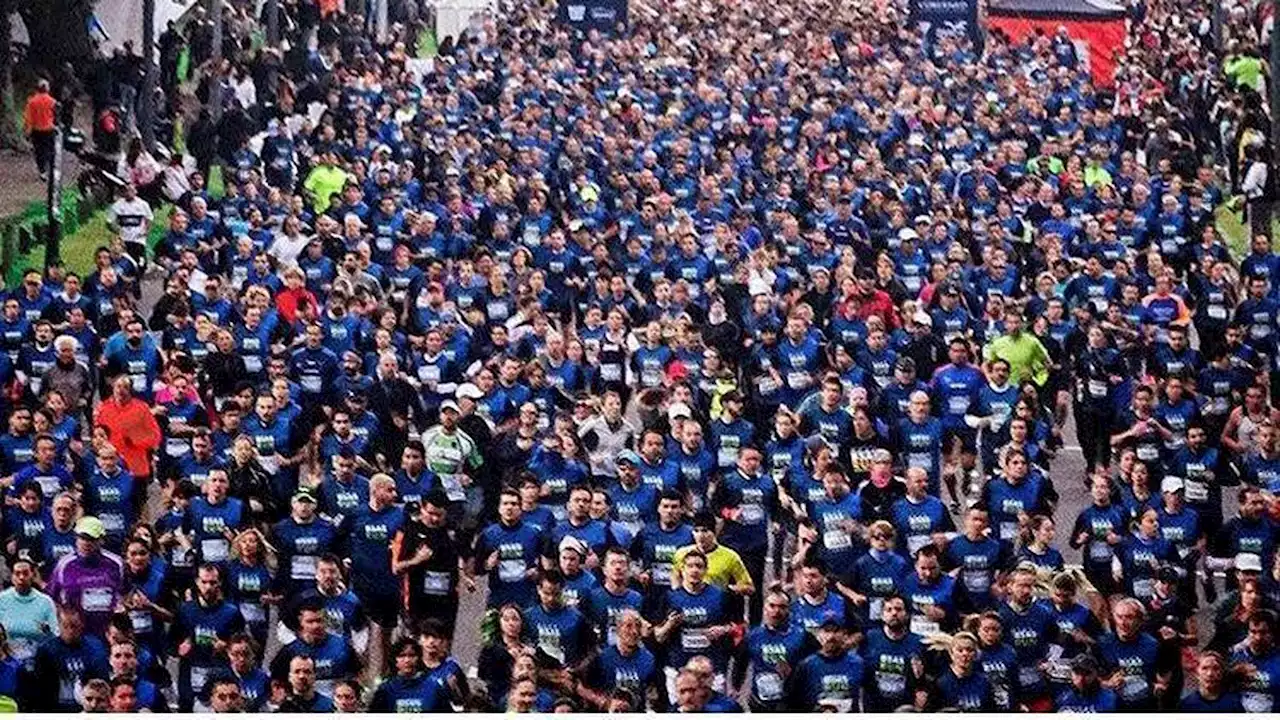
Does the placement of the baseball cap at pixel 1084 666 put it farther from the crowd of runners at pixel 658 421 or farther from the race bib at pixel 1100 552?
the race bib at pixel 1100 552

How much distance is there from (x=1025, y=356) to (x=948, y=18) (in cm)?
1823

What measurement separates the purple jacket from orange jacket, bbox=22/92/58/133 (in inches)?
610

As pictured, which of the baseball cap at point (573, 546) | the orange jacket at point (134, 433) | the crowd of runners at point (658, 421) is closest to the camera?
the crowd of runners at point (658, 421)

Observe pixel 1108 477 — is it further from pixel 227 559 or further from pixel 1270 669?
pixel 227 559

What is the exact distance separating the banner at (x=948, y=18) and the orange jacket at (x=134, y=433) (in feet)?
67.3

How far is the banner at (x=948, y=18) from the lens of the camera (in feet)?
117

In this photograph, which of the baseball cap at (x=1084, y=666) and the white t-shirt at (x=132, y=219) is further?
the white t-shirt at (x=132, y=219)

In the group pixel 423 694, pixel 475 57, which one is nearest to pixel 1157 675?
pixel 423 694

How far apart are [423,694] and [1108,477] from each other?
161 inches

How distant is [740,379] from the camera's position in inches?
725

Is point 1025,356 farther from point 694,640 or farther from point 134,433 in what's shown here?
point 694,640

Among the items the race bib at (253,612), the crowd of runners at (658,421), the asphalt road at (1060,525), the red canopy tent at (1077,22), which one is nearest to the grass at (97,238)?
the crowd of runners at (658,421)

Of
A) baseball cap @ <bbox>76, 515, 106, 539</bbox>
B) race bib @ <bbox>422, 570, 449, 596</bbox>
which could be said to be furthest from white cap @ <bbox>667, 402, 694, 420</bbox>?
baseball cap @ <bbox>76, 515, 106, 539</bbox>

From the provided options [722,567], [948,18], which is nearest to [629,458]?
[722,567]
